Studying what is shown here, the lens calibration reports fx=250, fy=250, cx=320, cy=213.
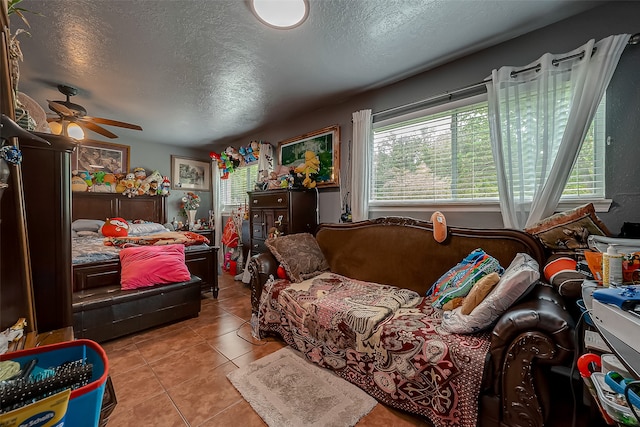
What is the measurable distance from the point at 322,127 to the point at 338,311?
2391mm

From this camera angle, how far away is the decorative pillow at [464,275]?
5.42ft

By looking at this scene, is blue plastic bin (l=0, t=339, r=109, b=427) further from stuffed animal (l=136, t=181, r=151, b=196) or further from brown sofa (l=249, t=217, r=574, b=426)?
stuffed animal (l=136, t=181, r=151, b=196)

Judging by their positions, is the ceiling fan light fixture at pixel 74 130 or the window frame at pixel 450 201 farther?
the ceiling fan light fixture at pixel 74 130

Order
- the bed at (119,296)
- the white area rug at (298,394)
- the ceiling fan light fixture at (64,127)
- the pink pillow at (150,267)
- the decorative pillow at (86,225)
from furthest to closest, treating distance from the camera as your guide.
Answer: the decorative pillow at (86,225) < the ceiling fan light fixture at (64,127) < the pink pillow at (150,267) < the bed at (119,296) < the white area rug at (298,394)

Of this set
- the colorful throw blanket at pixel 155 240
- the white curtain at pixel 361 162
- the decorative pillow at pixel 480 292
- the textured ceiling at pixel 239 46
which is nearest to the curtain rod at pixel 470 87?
the white curtain at pixel 361 162

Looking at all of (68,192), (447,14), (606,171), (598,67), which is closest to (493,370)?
(606,171)

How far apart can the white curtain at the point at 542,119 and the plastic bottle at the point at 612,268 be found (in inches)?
34.0

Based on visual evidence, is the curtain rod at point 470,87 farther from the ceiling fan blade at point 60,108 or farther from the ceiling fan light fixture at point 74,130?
the ceiling fan light fixture at point 74,130

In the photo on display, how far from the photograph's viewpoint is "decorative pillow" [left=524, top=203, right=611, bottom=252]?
5.03 ft

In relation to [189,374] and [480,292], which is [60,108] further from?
[480,292]

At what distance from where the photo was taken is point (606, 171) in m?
1.66

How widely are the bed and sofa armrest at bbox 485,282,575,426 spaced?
8.99ft

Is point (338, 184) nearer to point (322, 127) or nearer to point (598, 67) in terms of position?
point (322, 127)

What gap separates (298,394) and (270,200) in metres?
2.28
